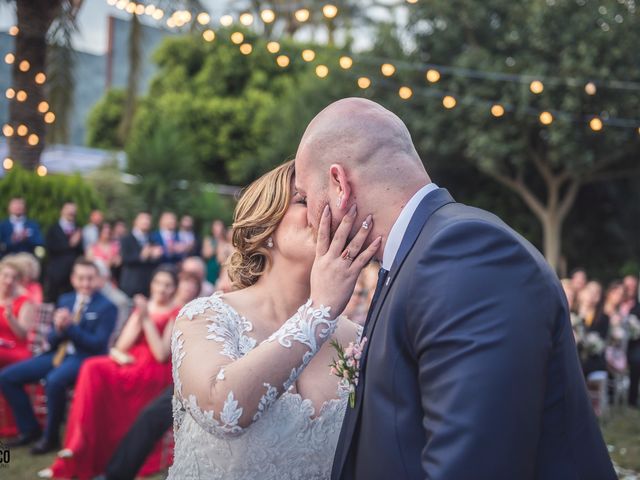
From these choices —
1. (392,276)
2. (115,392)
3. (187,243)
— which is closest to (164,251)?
(187,243)

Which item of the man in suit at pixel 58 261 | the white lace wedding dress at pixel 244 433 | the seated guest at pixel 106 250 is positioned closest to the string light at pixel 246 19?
the seated guest at pixel 106 250

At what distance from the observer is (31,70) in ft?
38.5

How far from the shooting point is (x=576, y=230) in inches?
992

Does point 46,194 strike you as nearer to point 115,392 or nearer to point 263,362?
point 115,392

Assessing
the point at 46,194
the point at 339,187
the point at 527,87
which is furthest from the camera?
the point at 527,87

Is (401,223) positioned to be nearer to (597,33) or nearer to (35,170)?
(35,170)

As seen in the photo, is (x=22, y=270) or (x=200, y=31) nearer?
(x=22, y=270)

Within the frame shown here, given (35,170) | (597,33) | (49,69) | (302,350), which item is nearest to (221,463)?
(302,350)

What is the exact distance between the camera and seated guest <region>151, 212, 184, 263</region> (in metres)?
11.9

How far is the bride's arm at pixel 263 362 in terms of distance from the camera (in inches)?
82.4

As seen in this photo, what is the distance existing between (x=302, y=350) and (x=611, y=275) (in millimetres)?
→ 24440

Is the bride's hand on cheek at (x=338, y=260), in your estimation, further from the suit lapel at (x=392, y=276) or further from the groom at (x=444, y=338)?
the suit lapel at (x=392, y=276)

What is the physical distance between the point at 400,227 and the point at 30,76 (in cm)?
1126

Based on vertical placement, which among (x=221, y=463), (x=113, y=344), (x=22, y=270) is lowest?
(x=113, y=344)
